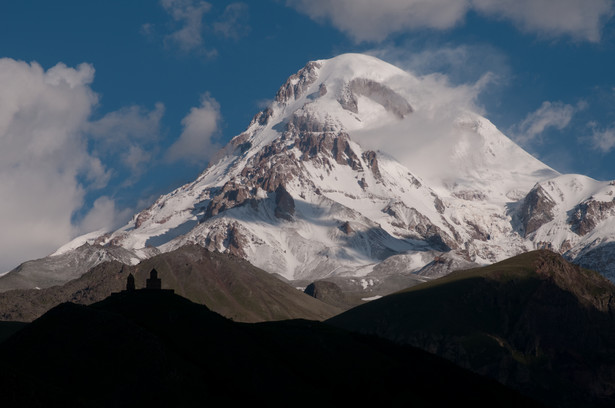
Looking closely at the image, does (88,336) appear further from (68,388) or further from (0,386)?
(0,386)

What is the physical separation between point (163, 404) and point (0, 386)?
43.3 m

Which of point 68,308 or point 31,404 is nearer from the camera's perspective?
point 31,404

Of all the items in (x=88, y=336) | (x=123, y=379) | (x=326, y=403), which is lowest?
(x=326, y=403)

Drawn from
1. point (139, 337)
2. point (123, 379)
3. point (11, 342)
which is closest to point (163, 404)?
point (123, 379)

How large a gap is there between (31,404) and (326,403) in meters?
90.9

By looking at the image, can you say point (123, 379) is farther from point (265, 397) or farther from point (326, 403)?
point (326, 403)

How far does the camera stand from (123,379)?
158625 millimetres

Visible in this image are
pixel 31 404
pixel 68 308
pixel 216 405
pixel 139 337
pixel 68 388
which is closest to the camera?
pixel 31 404

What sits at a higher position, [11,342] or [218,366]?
[11,342]

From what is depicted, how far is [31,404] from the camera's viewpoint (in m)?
114

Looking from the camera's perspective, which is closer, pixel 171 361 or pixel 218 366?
pixel 171 361

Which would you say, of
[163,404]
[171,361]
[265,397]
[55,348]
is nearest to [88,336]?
[55,348]

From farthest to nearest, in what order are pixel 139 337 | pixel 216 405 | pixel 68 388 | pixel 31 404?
pixel 139 337
pixel 216 405
pixel 68 388
pixel 31 404

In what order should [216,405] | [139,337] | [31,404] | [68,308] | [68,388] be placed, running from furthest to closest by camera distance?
[68,308] → [139,337] → [216,405] → [68,388] → [31,404]
